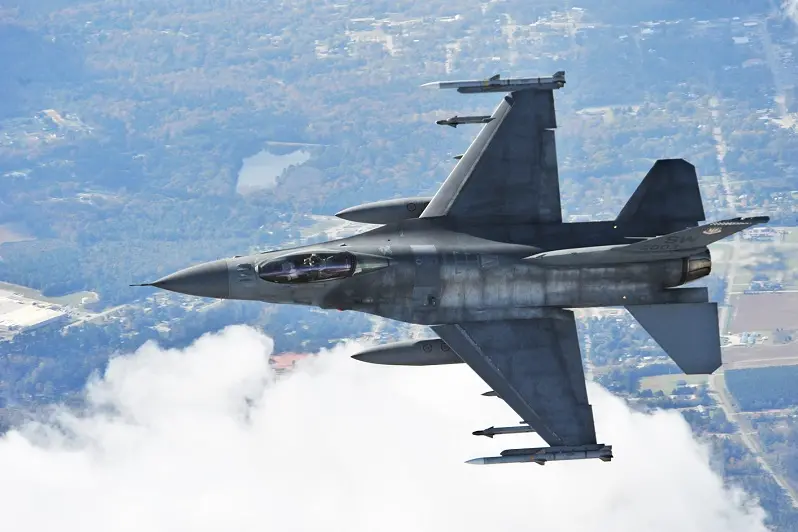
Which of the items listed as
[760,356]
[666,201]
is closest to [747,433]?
[760,356]

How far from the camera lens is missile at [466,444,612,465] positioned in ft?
124

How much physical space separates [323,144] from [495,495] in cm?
6528

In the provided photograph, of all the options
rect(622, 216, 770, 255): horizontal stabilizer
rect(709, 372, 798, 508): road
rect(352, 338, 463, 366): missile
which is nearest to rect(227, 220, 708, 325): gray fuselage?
rect(622, 216, 770, 255): horizontal stabilizer

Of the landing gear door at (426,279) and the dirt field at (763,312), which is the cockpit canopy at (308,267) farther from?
the dirt field at (763,312)

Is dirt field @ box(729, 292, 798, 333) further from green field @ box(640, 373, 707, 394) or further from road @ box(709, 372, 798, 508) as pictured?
green field @ box(640, 373, 707, 394)

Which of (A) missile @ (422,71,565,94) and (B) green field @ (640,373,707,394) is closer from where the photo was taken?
(A) missile @ (422,71,565,94)

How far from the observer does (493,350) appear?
39500 mm

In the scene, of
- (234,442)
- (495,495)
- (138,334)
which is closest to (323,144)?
(138,334)

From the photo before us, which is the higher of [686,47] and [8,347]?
[686,47]

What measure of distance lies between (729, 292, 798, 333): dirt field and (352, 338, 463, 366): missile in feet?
233

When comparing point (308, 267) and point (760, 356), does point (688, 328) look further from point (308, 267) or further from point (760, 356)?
point (760, 356)

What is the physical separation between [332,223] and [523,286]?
273 feet

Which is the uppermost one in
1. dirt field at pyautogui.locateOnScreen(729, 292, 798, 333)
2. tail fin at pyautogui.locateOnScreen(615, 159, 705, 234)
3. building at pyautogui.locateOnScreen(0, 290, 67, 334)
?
tail fin at pyautogui.locateOnScreen(615, 159, 705, 234)

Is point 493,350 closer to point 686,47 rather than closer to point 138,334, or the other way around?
point 138,334
